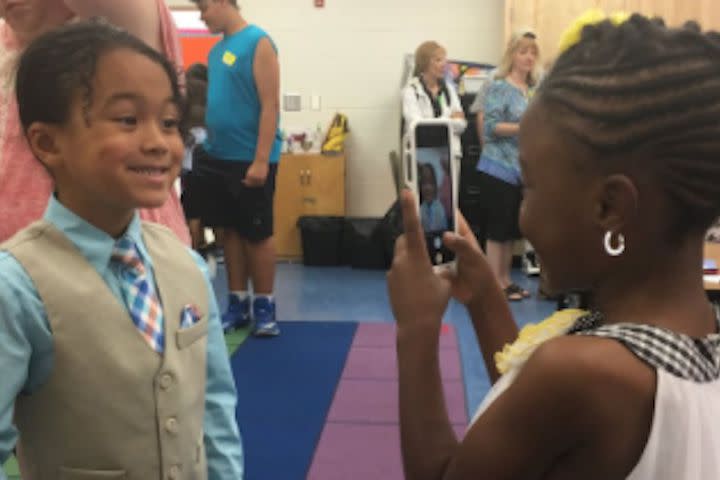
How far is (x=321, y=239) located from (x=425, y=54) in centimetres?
170

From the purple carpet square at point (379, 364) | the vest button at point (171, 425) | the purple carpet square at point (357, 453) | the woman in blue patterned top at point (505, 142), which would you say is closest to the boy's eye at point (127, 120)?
the vest button at point (171, 425)

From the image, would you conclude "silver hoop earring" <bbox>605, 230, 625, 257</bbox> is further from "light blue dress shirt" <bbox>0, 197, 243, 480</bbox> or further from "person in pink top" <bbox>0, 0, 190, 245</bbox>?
"person in pink top" <bbox>0, 0, 190, 245</bbox>

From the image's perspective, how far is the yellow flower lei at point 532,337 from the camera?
0.82 metres

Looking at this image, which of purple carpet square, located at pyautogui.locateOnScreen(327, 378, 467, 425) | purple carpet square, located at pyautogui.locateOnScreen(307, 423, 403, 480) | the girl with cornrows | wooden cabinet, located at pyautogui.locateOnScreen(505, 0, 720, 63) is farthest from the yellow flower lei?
wooden cabinet, located at pyautogui.locateOnScreen(505, 0, 720, 63)

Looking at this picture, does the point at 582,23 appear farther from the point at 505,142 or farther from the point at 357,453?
the point at 505,142

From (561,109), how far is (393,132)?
5.76 metres

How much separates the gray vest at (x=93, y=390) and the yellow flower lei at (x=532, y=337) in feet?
1.58

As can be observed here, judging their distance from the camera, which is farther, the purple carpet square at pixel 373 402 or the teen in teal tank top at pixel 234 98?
the teen in teal tank top at pixel 234 98

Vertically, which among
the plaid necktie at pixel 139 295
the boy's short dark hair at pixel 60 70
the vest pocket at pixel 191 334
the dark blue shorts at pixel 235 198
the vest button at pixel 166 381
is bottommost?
the dark blue shorts at pixel 235 198

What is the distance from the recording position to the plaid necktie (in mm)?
1022

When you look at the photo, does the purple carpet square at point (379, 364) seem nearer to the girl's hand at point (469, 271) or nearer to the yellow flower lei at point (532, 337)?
the girl's hand at point (469, 271)

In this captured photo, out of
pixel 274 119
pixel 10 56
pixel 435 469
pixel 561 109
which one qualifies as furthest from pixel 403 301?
pixel 274 119

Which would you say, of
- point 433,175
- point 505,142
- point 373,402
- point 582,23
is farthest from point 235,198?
point 582,23

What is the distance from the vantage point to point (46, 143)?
103cm
